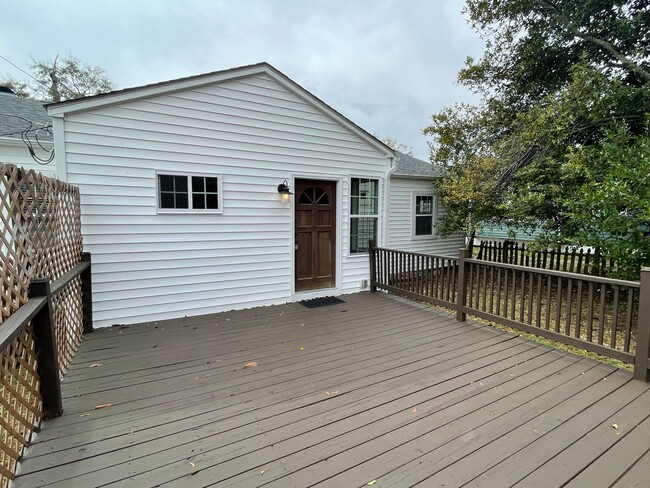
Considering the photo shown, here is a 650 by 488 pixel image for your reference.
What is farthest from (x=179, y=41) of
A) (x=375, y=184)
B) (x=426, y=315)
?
(x=426, y=315)

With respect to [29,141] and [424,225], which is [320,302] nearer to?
[424,225]

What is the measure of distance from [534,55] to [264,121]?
6251 mm

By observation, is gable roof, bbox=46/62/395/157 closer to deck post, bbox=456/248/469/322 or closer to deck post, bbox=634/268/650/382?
deck post, bbox=456/248/469/322

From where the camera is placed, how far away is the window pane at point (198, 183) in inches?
183

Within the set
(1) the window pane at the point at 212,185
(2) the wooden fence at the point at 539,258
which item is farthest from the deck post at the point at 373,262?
(2) the wooden fence at the point at 539,258

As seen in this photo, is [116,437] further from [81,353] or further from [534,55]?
[534,55]

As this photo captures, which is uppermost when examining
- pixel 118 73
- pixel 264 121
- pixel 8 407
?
pixel 118 73

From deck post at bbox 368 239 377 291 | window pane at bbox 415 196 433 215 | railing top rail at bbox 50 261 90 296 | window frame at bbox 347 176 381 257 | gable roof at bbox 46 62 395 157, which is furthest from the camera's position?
window pane at bbox 415 196 433 215

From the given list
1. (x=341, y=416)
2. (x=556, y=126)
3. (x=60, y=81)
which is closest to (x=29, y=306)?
(x=341, y=416)

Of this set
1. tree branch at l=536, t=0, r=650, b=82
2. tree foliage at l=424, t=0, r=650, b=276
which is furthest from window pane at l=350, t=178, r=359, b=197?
tree branch at l=536, t=0, r=650, b=82

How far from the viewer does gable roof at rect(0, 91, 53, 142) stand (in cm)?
609

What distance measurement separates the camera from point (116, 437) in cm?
212

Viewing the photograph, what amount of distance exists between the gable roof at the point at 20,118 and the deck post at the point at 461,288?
300 inches

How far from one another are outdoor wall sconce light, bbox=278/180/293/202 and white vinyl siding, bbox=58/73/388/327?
3.8 inches
